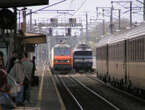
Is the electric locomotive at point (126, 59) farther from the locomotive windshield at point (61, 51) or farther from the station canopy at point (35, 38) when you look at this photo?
the locomotive windshield at point (61, 51)

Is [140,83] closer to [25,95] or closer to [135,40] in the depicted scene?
[135,40]

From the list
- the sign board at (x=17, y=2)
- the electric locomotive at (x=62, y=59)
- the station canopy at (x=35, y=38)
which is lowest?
the electric locomotive at (x=62, y=59)

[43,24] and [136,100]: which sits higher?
[43,24]

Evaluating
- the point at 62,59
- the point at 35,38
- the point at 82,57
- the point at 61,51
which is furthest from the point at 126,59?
the point at 82,57

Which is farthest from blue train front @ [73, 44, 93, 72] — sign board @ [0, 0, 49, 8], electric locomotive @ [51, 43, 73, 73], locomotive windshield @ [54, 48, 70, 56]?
sign board @ [0, 0, 49, 8]

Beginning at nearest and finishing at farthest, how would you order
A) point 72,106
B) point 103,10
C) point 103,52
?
point 72,106 < point 103,52 < point 103,10

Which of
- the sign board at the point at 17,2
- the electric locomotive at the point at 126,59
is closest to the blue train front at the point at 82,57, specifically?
the electric locomotive at the point at 126,59

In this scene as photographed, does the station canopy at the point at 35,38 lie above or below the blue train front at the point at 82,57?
above

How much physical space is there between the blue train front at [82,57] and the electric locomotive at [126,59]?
64.0 ft

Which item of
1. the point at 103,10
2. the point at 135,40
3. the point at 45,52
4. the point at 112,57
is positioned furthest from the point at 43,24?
the point at 135,40

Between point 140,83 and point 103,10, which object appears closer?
point 140,83

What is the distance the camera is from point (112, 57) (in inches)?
1100

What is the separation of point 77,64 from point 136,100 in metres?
32.3

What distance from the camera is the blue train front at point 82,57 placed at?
5262cm
